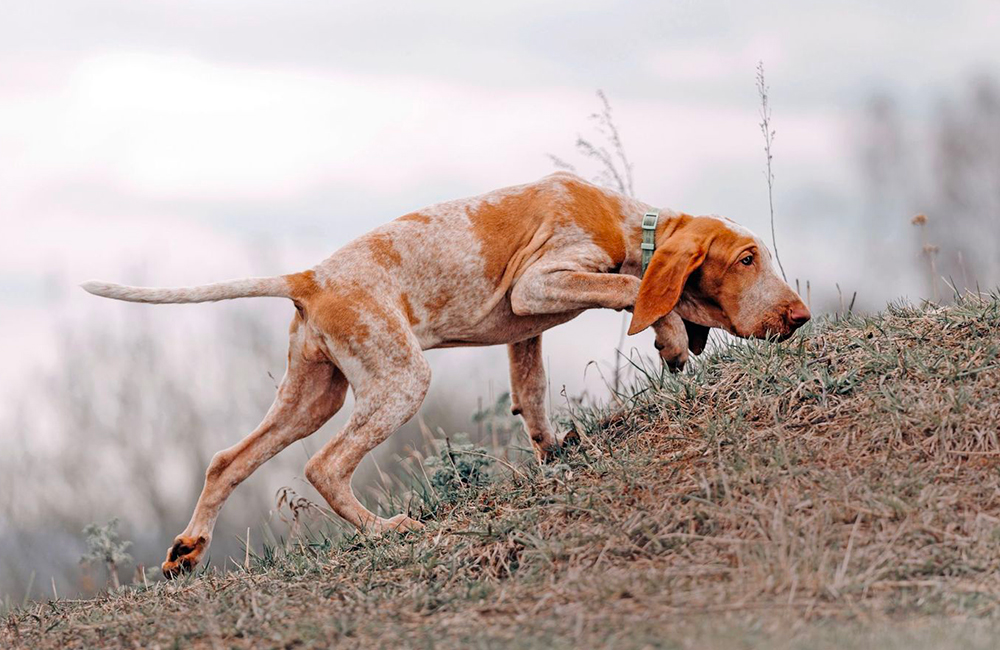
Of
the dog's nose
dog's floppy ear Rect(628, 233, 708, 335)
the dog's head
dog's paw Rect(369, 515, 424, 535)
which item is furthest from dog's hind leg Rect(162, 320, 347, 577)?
the dog's nose

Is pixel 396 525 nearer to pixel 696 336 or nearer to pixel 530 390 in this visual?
pixel 530 390

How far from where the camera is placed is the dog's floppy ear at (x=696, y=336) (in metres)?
6.89

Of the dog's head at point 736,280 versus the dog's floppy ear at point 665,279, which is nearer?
the dog's floppy ear at point 665,279

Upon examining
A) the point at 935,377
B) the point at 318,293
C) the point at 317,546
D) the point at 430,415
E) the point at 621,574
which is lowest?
the point at 430,415

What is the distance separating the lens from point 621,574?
15.1 feet

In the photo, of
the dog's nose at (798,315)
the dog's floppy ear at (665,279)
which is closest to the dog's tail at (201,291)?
the dog's floppy ear at (665,279)

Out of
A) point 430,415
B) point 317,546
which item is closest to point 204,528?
point 317,546

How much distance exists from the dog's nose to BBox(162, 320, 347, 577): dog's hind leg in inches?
101

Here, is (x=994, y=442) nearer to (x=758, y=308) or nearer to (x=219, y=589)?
(x=758, y=308)

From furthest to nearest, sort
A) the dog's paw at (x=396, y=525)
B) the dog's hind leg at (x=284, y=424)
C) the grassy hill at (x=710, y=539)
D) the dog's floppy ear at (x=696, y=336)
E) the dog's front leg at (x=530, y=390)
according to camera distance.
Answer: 1. the dog's front leg at (x=530, y=390)
2. the dog's floppy ear at (x=696, y=336)
3. the dog's hind leg at (x=284, y=424)
4. the dog's paw at (x=396, y=525)
5. the grassy hill at (x=710, y=539)

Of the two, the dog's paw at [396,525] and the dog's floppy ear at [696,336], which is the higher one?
the dog's floppy ear at [696,336]

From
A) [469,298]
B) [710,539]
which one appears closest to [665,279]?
[469,298]

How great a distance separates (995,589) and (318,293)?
3724 mm

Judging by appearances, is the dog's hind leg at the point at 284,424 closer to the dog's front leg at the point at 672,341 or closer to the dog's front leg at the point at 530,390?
the dog's front leg at the point at 530,390
